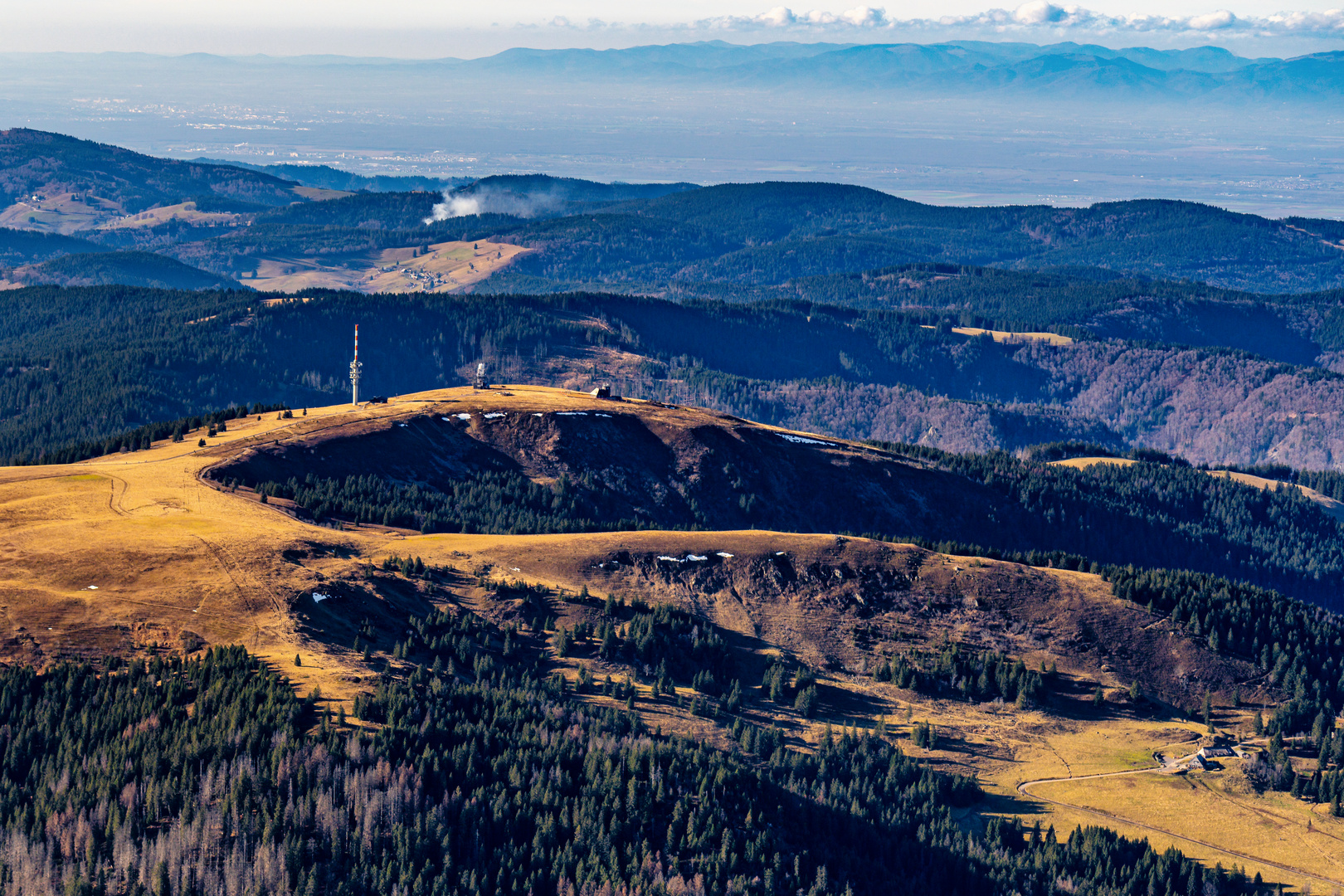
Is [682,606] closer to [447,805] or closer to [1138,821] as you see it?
[1138,821]

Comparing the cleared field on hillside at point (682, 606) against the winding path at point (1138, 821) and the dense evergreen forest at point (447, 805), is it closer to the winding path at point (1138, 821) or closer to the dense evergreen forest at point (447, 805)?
the winding path at point (1138, 821)

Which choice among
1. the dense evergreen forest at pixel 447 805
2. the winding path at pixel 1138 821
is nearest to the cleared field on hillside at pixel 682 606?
the winding path at pixel 1138 821

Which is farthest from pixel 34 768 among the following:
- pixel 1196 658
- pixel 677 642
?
pixel 1196 658

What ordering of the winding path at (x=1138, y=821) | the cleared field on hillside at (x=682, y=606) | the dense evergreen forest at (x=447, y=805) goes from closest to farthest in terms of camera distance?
the dense evergreen forest at (x=447, y=805)
the cleared field on hillside at (x=682, y=606)
the winding path at (x=1138, y=821)

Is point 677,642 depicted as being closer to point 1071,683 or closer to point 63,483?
point 1071,683

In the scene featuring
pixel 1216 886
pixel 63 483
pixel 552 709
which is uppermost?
pixel 63 483

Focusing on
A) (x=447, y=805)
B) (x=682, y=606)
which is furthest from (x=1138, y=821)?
Result: (x=447, y=805)
